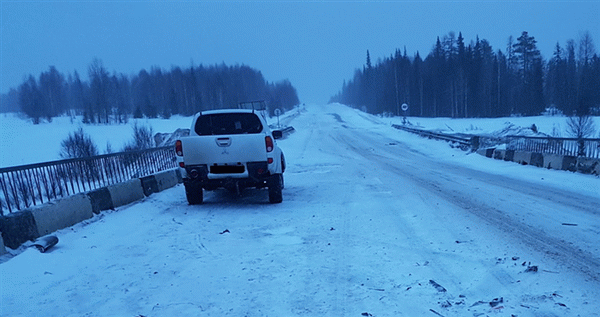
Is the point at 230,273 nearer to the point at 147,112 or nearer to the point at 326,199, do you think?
the point at 326,199

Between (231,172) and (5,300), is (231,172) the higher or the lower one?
the higher one

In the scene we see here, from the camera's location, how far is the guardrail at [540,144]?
38.4 feet

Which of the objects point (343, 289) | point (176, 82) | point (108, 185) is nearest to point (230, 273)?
point (343, 289)

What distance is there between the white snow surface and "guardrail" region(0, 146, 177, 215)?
83 centimetres

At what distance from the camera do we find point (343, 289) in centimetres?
401

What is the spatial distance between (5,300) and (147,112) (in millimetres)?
83167

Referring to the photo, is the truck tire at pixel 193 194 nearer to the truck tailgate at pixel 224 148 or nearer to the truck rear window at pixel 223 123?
the truck tailgate at pixel 224 148

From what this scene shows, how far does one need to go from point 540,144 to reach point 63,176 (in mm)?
15424

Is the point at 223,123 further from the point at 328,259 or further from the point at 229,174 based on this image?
the point at 328,259

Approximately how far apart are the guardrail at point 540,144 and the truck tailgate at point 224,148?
10.3m

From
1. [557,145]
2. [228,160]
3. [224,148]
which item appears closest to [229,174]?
[228,160]

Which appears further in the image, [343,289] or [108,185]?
[108,185]

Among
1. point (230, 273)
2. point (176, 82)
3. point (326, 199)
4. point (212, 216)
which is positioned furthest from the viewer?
point (176, 82)

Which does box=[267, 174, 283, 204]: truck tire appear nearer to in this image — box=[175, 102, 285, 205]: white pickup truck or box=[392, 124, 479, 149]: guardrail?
box=[175, 102, 285, 205]: white pickup truck
